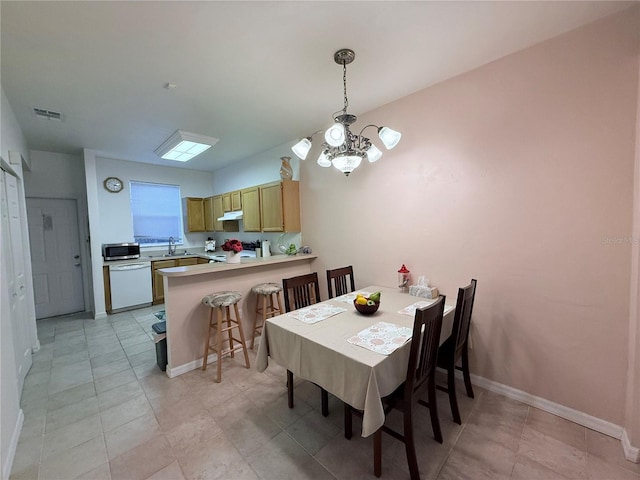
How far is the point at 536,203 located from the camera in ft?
6.66

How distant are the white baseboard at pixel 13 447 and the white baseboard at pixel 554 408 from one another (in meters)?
3.44

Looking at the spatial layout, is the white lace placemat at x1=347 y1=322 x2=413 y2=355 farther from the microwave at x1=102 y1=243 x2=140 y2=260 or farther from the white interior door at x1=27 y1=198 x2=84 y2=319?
the white interior door at x1=27 y1=198 x2=84 y2=319

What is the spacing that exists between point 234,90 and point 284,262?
2.13 m

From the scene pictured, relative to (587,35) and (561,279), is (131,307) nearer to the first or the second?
(561,279)

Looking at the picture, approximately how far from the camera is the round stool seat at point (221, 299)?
266 cm

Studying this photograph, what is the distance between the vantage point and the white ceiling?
161cm

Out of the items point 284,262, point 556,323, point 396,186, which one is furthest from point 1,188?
point 556,323

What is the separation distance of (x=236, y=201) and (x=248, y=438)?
381 cm

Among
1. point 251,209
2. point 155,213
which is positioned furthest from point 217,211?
point 251,209

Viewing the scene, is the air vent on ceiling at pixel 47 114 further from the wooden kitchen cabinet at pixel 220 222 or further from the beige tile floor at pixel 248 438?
the beige tile floor at pixel 248 438

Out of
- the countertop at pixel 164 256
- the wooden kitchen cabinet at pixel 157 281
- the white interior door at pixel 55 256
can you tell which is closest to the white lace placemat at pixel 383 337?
the countertop at pixel 164 256

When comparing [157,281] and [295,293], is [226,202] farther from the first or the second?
[295,293]

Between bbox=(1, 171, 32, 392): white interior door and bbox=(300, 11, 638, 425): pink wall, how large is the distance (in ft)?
12.7

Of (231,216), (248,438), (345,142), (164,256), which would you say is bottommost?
(248,438)
